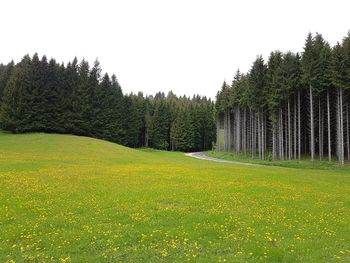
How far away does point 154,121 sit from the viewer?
116 meters

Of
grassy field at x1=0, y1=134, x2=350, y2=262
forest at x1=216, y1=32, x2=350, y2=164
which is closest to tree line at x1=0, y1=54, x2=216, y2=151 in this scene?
forest at x1=216, y1=32, x2=350, y2=164

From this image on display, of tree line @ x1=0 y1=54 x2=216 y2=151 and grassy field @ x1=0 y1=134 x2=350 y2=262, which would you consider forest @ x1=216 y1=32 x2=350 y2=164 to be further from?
tree line @ x1=0 y1=54 x2=216 y2=151

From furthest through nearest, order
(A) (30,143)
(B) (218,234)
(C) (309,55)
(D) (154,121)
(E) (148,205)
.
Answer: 1. (D) (154,121)
2. (A) (30,143)
3. (C) (309,55)
4. (E) (148,205)
5. (B) (218,234)

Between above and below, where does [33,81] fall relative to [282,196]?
above

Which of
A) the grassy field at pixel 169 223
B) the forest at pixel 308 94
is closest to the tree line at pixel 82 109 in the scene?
the forest at pixel 308 94

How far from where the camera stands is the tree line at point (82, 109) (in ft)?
241

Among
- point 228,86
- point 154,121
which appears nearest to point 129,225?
point 228,86

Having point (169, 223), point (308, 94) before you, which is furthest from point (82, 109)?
point (169, 223)

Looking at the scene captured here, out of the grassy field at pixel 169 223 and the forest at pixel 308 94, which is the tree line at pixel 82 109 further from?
the grassy field at pixel 169 223

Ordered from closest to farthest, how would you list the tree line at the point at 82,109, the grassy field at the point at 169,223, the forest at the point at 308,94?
the grassy field at the point at 169,223, the forest at the point at 308,94, the tree line at the point at 82,109

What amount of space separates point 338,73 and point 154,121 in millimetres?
75882

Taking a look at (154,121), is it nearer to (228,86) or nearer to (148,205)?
(228,86)

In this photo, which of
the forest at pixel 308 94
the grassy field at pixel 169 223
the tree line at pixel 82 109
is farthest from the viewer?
the tree line at pixel 82 109

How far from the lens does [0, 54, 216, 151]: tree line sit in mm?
73500
